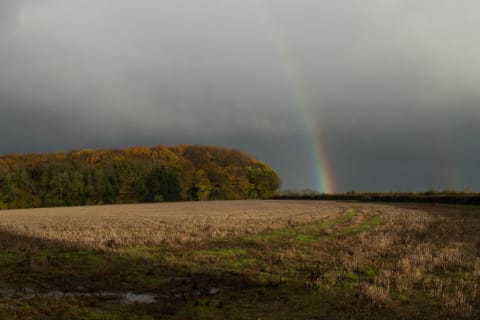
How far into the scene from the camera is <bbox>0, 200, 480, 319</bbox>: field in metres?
10.5

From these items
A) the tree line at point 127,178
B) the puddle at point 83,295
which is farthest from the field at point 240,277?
the tree line at point 127,178

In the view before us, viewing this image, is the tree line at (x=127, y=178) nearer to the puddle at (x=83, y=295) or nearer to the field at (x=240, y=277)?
the field at (x=240, y=277)

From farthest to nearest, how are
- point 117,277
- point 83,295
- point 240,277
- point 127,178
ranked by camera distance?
1. point 127,178
2. point 117,277
3. point 240,277
4. point 83,295

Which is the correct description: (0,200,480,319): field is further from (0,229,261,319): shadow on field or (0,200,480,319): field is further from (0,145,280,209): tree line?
(0,145,280,209): tree line

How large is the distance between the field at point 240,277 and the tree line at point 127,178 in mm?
102330

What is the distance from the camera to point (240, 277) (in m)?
14.3

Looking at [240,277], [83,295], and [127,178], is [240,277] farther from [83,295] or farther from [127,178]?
[127,178]

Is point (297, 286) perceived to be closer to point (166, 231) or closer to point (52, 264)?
point (52, 264)

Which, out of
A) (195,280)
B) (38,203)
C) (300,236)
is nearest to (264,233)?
(300,236)

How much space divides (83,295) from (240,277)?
5.45 m

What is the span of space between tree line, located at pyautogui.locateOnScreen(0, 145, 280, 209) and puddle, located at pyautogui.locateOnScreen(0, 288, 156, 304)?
4452 inches

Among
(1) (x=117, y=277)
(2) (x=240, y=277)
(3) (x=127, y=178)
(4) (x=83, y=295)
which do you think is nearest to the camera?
(4) (x=83, y=295)

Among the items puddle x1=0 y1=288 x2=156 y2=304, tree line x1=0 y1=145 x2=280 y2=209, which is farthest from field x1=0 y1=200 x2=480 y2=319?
tree line x1=0 y1=145 x2=280 y2=209

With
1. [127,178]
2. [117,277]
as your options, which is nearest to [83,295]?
[117,277]
